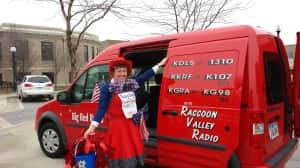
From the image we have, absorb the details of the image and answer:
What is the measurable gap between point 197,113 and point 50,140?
3.54m

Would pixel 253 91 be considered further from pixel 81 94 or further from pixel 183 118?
pixel 81 94

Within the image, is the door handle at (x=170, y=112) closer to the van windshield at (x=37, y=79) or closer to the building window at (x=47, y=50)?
the van windshield at (x=37, y=79)

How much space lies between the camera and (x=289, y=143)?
15.0 feet

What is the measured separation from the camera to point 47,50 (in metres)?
47.2

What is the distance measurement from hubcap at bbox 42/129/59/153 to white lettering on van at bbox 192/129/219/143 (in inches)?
127

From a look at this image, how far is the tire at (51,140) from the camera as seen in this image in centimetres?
605

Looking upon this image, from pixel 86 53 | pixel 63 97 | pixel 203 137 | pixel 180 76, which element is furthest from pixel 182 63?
pixel 86 53

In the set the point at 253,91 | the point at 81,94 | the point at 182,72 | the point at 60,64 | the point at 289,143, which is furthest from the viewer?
the point at 60,64

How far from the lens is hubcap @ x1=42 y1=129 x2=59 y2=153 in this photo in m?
6.13

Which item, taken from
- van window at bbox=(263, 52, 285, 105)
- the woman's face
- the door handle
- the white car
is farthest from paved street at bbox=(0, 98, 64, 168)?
the white car

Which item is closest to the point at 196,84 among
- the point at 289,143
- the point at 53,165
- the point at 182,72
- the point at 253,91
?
the point at 182,72

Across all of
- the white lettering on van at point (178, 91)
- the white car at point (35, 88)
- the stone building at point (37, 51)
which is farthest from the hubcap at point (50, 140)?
the stone building at point (37, 51)

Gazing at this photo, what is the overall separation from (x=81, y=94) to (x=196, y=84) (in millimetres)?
2355

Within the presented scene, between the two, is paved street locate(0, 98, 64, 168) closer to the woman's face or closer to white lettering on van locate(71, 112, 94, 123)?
white lettering on van locate(71, 112, 94, 123)
